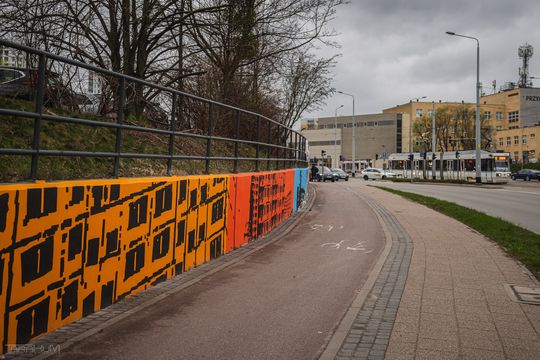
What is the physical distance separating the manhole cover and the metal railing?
4306 mm

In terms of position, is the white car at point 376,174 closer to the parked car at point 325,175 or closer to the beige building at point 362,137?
the parked car at point 325,175

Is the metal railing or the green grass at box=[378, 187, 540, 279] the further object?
the green grass at box=[378, 187, 540, 279]

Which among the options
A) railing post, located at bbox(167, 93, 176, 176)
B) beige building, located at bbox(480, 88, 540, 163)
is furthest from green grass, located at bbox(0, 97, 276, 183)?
beige building, located at bbox(480, 88, 540, 163)

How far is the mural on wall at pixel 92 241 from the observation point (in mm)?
3707

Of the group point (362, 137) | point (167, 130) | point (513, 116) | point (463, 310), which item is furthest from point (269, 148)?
point (362, 137)

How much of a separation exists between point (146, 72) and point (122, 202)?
793 cm

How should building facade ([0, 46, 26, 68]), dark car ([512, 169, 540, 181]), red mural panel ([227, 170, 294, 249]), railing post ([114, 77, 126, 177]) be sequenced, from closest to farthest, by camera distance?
building facade ([0, 46, 26, 68]) < railing post ([114, 77, 126, 177]) < red mural panel ([227, 170, 294, 249]) < dark car ([512, 169, 540, 181])

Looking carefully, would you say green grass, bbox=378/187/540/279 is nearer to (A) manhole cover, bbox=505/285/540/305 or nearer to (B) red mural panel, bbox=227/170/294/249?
(A) manhole cover, bbox=505/285/540/305

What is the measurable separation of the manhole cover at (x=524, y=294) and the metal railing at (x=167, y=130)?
14.1ft

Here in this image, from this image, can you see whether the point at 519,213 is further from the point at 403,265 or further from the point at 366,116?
the point at 366,116

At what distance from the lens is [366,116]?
393 ft

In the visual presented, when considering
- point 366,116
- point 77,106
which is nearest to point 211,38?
point 77,106

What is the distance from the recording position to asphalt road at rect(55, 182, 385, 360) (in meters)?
3.98

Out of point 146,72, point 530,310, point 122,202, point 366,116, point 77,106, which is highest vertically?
point 366,116
